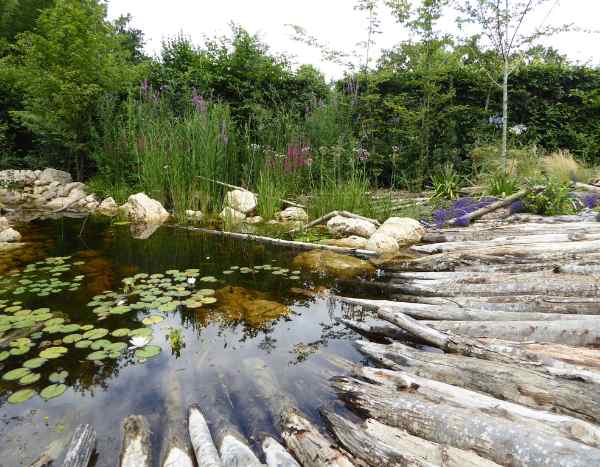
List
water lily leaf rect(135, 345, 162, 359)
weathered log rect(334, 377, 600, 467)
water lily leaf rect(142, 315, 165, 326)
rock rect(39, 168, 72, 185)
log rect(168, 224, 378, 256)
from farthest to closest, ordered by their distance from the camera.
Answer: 1. rock rect(39, 168, 72, 185)
2. log rect(168, 224, 378, 256)
3. water lily leaf rect(142, 315, 165, 326)
4. water lily leaf rect(135, 345, 162, 359)
5. weathered log rect(334, 377, 600, 467)

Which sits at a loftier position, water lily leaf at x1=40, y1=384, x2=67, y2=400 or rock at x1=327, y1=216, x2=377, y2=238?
rock at x1=327, y1=216, x2=377, y2=238

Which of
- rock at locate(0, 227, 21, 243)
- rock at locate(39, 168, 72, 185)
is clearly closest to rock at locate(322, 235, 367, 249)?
rock at locate(0, 227, 21, 243)

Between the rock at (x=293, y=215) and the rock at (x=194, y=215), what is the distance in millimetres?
1290

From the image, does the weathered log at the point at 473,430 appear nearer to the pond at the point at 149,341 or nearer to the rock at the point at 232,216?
the pond at the point at 149,341

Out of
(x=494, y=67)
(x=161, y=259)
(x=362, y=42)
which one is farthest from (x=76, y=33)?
(x=494, y=67)

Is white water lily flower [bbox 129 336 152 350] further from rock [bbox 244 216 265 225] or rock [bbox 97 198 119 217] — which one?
rock [bbox 97 198 119 217]

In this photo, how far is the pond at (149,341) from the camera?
1.59 m

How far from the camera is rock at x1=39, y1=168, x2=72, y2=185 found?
868 centimetres

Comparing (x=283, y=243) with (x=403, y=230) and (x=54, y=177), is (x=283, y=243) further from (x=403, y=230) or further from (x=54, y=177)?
(x=54, y=177)

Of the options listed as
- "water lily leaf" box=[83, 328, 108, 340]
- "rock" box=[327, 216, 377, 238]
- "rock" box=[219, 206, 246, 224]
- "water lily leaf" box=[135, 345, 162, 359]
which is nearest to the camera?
"water lily leaf" box=[135, 345, 162, 359]

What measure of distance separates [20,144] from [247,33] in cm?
737

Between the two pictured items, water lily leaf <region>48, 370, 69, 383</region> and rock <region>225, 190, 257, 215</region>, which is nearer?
water lily leaf <region>48, 370, 69, 383</region>

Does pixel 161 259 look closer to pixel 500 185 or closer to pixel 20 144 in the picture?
pixel 500 185

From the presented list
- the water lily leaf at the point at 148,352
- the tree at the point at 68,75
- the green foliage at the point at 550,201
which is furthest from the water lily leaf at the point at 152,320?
the tree at the point at 68,75
